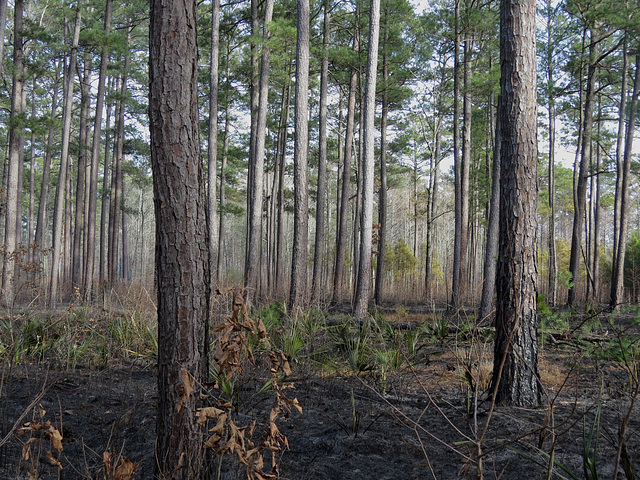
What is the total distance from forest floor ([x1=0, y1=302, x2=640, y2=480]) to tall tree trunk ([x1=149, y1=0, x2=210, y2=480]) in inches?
17.9

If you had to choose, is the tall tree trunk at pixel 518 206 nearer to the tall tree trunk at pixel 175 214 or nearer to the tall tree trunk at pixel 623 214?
the tall tree trunk at pixel 175 214

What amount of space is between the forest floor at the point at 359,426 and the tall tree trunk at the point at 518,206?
0.26 metres

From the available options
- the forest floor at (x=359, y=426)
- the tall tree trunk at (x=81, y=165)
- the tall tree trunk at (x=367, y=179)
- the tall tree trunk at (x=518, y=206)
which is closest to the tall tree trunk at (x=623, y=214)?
the tall tree trunk at (x=367, y=179)

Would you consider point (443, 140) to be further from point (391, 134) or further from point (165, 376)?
point (165, 376)

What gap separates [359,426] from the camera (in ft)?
10.6

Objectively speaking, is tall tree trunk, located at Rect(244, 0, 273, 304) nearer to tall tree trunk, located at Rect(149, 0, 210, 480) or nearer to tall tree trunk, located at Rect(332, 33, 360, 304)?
tall tree trunk, located at Rect(332, 33, 360, 304)

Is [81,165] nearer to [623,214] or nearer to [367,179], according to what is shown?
[367,179]

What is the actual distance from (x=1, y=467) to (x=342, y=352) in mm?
3402

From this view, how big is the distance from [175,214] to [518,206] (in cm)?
281

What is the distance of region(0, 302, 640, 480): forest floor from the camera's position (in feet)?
7.71

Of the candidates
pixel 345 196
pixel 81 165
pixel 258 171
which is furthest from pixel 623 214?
pixel 81 165

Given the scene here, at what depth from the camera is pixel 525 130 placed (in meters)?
3.79

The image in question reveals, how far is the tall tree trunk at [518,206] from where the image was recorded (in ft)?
11.7

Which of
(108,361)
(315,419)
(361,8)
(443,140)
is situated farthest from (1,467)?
(443,140)
